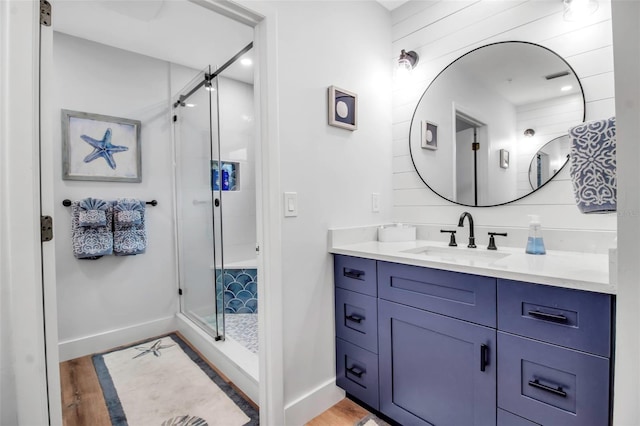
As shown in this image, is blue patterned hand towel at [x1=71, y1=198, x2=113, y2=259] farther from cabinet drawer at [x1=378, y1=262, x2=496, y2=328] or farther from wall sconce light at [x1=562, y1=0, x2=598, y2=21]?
wall sconce light at [x1=562, y1=0, x2=598, y2=21]

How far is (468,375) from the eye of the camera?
123 centimetres

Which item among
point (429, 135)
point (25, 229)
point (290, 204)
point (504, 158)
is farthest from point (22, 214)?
point (504, 158)

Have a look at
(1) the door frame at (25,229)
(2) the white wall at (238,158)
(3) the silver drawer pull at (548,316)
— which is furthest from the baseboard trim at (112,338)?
(3) the silver drawer pull at (548,316)

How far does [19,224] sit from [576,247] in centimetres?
219

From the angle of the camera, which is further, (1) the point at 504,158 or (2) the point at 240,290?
(2) the point at 240,290

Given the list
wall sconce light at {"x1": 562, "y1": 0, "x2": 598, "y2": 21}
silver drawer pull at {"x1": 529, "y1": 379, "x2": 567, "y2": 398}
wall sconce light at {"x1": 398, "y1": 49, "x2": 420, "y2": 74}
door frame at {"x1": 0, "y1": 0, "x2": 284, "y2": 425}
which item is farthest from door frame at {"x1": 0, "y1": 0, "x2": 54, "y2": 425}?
wall sconce light at {"x1": 562, "y1": 0, "x2": 598, "y2": 21}

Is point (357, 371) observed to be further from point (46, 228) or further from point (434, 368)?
point (46, 228)

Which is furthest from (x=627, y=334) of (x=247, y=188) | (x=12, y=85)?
(x=247, y=188)

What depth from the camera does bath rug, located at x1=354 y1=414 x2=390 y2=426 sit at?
5.12ft

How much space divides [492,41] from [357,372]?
1.98 metres

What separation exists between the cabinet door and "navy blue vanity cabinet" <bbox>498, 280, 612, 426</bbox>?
7cm

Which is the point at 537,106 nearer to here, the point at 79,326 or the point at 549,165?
the point at 549,165

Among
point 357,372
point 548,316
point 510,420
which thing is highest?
point 548,316

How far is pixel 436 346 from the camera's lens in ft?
4.36
